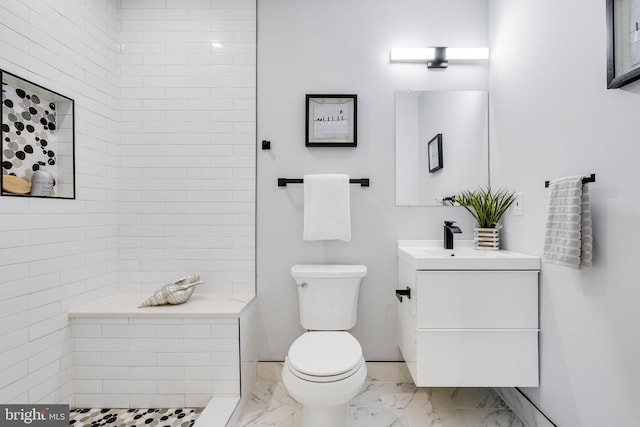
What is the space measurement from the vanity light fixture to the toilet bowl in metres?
1.66

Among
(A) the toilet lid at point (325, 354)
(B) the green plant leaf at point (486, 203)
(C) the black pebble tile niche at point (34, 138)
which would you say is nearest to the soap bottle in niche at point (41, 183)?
(C) the black pebble tile niche at point (34, 138)

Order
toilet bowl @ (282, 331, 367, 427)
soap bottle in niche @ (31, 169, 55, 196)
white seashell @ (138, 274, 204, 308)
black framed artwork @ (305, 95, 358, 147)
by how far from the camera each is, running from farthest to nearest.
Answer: black framed artwork @ (305, 95, 358, 147)
white seashell @ (138, 274, 204, 308)
soap bottle in niche @ (31, 169, 55, 196)
toilet bowl @ (282, 331, 367, 427)

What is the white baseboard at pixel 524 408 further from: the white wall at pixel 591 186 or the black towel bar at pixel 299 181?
the black towel bar at pixel 299 181

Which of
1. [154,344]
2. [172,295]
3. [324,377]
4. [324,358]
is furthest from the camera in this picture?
[172,295]

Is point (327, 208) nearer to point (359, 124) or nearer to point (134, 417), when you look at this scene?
point (359, 124)

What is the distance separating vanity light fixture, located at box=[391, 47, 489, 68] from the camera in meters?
1.93

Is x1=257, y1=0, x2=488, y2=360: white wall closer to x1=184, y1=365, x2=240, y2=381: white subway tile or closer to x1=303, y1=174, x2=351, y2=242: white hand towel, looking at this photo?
x1=303, y1=174, x2=351, y2=242: white hand towel

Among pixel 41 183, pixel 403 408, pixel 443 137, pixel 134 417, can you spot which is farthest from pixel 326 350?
pixel 41 183

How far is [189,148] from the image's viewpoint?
1.99 metres

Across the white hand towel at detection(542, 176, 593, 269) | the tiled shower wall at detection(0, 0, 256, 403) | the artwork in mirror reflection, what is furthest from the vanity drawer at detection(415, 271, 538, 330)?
the tiled shower wall at detection(0, 0, 256, 403)

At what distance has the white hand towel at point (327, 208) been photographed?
1.87 meters

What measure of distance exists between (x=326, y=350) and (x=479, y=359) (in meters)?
0.71

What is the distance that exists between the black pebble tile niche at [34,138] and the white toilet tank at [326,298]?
1289 mm

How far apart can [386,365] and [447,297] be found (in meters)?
0.76
